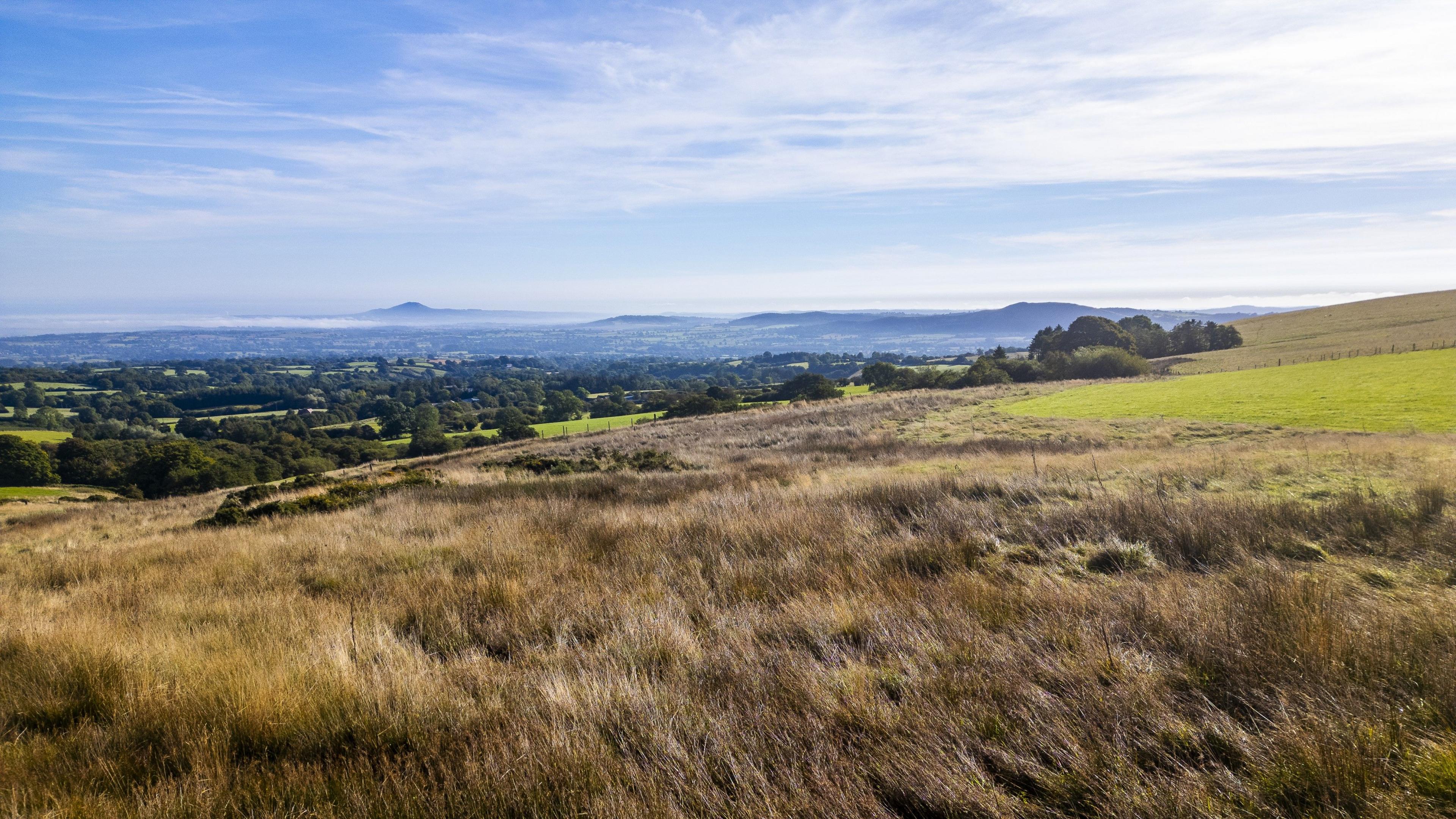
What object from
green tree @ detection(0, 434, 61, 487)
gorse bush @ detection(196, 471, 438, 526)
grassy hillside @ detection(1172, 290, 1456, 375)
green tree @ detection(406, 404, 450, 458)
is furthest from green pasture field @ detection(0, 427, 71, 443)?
grassy hillside @ detection(1172, 290, 1456, 375)

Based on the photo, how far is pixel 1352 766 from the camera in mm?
2039

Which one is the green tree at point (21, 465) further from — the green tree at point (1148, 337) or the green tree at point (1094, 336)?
the green tree at point (1148, 337)

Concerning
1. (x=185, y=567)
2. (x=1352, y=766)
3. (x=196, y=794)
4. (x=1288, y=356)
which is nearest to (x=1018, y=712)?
(x=1352, y=766)

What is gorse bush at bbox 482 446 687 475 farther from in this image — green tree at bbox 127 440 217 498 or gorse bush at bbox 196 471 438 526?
green tree at bbox 127 440 217 498

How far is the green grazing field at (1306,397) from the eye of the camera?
18953 mm

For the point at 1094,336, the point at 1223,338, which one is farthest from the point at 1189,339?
the point at 1094,336

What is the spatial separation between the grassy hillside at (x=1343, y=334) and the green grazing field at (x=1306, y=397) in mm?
13312

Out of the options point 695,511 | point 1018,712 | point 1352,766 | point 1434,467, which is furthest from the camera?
point 1434,467

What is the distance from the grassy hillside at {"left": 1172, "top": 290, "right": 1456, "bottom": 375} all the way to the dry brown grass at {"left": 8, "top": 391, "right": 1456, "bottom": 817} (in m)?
53.7

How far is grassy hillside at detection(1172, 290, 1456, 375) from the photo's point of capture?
156 feet

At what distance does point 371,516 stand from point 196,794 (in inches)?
339

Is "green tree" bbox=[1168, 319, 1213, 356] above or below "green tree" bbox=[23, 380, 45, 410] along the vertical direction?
above

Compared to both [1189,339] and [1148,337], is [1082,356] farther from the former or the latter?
[1189,339]

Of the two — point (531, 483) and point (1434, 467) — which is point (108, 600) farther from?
point (1434, 467)
